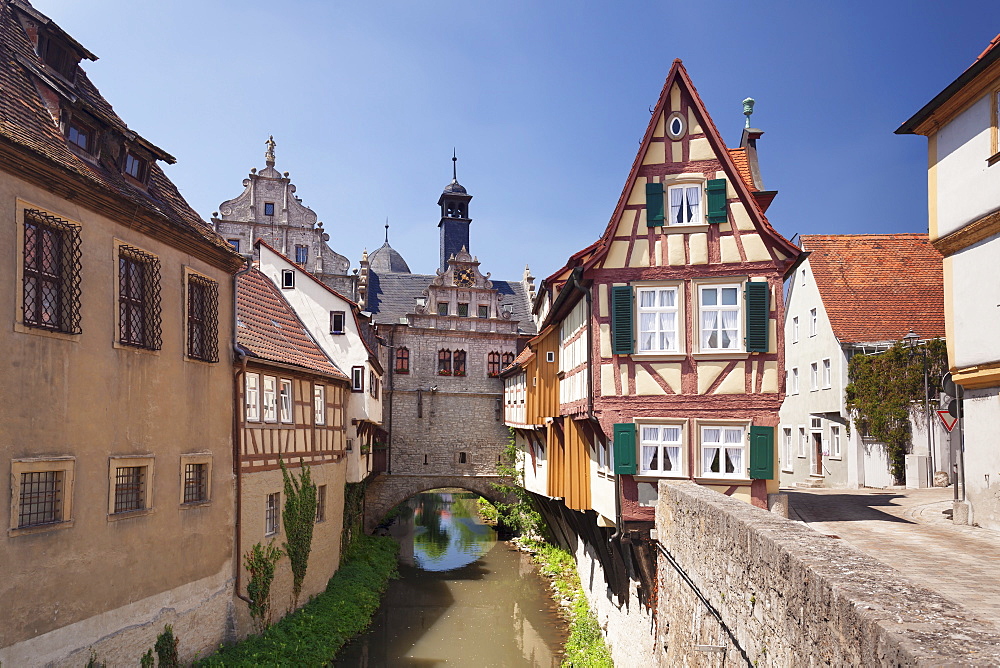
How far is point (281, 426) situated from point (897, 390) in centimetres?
1698

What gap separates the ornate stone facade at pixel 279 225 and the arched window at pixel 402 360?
2886mm

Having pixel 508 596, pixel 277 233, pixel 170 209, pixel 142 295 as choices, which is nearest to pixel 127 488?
pixel 142 295

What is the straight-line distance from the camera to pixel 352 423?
70.4 feet

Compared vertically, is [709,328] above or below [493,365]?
above

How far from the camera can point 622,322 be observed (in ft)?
40.5

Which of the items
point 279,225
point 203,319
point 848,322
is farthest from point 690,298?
point 279,225

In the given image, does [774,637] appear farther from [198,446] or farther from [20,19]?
[20,19]

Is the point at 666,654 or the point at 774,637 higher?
the point at 774,637

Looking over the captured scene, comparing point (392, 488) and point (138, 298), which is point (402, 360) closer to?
point (392, 488)

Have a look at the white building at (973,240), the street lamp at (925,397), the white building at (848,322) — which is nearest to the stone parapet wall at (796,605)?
the white building at (973,240)

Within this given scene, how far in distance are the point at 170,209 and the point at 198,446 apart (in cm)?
374

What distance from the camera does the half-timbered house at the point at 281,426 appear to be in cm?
1343

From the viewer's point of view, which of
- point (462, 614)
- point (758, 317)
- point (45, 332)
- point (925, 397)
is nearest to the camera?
point (45, 332)

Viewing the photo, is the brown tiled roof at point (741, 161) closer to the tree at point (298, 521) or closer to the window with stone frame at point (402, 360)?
the tree at point (298, 521)
